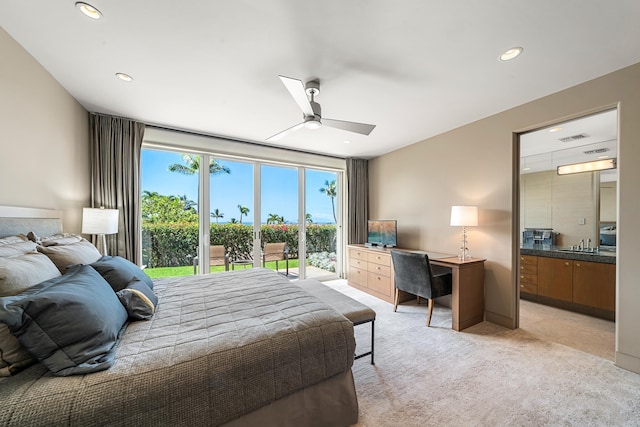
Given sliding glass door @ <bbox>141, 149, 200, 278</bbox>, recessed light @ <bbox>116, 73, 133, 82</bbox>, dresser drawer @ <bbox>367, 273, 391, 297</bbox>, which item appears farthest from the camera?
dresser drawer @ <bbox>367, 273, 391, 297</bbox>

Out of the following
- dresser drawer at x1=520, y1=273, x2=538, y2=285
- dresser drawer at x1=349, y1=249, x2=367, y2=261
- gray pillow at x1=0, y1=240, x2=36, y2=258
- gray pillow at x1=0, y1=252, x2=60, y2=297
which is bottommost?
dresser drawer at x1=520, y1=273, x2=538, y2=285

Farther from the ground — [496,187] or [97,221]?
[496,187]

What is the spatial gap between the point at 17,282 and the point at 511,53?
340 cm

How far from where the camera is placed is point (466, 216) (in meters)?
3.03

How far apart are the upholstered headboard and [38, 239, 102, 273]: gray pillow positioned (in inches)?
11.4

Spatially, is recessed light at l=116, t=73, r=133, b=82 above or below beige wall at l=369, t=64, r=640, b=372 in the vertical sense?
above

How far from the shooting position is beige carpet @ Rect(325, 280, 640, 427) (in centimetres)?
160

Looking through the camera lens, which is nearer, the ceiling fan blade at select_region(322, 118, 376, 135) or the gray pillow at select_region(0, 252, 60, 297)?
the gray pillow at select_region(0, 252, 60, 297)

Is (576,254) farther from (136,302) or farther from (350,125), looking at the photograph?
(136,302)

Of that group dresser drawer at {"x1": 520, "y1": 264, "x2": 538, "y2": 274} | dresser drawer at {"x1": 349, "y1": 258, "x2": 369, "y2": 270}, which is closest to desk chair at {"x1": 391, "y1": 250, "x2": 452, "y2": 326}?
dresser drawer at {"x1": 349, "y1": 258, "x2": 369, "y2": 270}

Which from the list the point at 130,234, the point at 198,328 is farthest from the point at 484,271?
the point at 130,234

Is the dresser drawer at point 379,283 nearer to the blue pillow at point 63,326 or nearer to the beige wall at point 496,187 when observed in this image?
the beige wall at point 496,187

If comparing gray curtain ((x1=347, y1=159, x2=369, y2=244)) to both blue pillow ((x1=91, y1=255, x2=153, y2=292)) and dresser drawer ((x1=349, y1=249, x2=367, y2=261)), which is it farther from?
blue pillow ((x1=91, y1=255, x2=153, y2=292))

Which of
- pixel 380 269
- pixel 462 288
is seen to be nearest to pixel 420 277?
pixel 462 288
